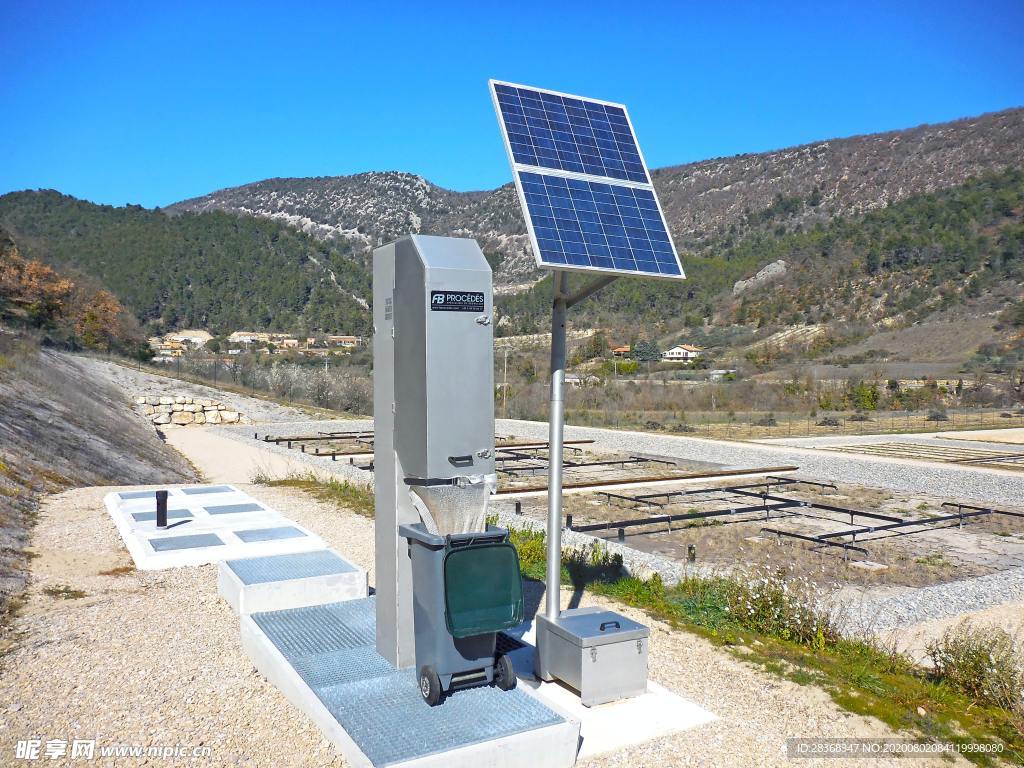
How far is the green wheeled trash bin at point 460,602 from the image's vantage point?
13.6ft

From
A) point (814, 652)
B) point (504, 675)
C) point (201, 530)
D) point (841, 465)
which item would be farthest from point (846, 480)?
point (504, 675)

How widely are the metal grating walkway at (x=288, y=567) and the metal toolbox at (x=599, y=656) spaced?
7.47 feet

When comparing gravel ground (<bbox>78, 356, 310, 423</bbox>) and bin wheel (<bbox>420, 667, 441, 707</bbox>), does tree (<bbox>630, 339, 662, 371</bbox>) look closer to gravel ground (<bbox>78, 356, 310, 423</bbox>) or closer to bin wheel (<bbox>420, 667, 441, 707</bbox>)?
gravel ground (<bbox>78, 356, 310, 423</bbox>)

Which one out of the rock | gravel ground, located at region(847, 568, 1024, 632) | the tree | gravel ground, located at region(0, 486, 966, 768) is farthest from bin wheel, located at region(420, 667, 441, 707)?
the rock

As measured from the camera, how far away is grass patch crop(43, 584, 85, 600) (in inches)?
261

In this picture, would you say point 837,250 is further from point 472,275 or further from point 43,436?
point 472,275

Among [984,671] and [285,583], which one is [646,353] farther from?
[984,671]

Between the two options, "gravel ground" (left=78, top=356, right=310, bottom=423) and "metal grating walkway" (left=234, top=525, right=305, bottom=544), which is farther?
"gravel ground" (left=78, top=356, right=310, bottom=423)

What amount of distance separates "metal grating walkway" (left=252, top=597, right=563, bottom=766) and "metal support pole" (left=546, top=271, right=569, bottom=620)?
2.60ft

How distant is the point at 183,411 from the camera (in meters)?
27.1

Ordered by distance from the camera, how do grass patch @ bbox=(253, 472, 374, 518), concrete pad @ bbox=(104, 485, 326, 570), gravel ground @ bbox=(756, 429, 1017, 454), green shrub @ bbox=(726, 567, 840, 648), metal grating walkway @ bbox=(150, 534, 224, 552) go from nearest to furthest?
1. green shrub @ bbox=(726, 567, 840, 648)
2. concrete pad @ bbox=(104, 485, 326, 570)
3. metal grating walkway @ bbox=(150, 534, 224, 552)
4. grass patch @ bbox=(253, 472, 374, 518)
5. gravel ground @ bbox=(756, 429, 1017, 454)

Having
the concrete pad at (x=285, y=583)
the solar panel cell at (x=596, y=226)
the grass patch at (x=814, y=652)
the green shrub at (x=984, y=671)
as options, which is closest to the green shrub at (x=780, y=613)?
the grass patch at (x=814, y=652)

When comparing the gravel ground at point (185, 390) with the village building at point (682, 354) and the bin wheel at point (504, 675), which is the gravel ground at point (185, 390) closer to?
the bin wheel at point (504, 675)

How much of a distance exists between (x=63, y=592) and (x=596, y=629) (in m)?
4.48
